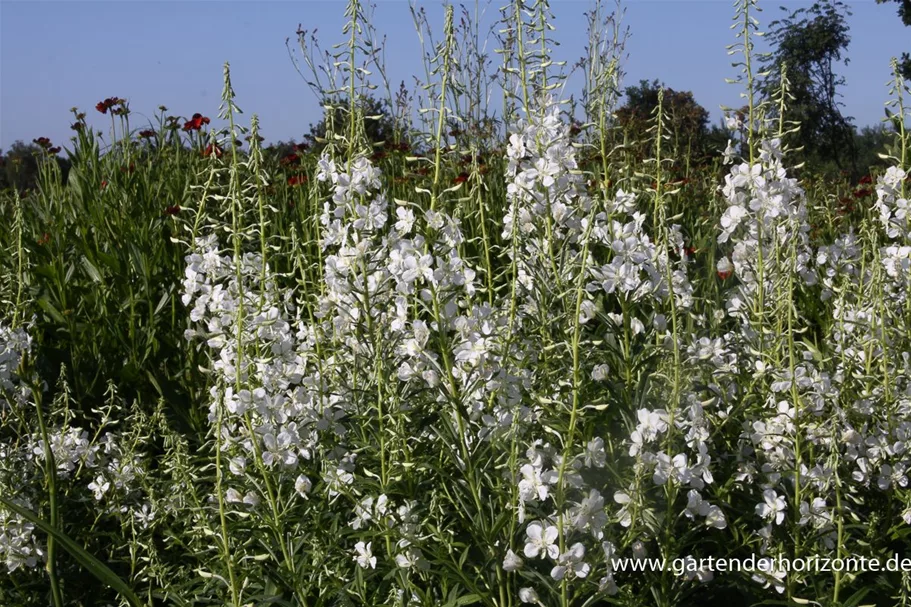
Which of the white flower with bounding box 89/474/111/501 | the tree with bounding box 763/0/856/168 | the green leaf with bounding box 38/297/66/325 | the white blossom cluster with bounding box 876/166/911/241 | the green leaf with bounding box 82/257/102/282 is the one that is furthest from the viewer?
the tree with bounding box 763/0/856/168

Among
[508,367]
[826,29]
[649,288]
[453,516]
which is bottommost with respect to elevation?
[453,516]

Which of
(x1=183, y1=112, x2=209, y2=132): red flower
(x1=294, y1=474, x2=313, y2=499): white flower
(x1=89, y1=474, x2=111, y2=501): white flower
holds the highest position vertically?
(x1=183, y1=112, x2=209, y2=132): red flower

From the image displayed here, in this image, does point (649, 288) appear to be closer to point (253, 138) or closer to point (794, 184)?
point (794, 184)

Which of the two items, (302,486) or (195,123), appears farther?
(195,123)

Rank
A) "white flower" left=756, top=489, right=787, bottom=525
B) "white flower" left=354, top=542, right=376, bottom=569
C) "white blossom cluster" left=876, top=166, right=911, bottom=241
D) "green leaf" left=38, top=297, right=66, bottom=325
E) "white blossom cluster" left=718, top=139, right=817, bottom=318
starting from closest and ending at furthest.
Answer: "white flower" left=354, top=542, right=376, bottom=569, "white flower" left=756, top=489, right=787, bottom=525, "white blossom cluster" left=718, top=139, right=817, bottom=318, "white blossom cluster" left=876, top=166, right=911, bottom=241, "green leaf" left=38, top=297, right=66, bottom=325

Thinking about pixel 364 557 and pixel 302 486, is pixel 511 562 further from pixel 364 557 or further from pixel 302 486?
pixel 302 486

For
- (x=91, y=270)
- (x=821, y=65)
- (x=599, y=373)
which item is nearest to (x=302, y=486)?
(x=599, y=373)

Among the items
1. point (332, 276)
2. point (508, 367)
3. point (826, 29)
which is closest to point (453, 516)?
point (508, 367)

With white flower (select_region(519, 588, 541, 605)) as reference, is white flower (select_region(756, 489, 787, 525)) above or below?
above

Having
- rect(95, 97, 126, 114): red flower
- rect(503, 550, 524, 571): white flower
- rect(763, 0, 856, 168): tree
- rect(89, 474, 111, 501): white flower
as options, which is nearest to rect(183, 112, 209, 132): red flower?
rect(95, 97, 126, 114): red flower

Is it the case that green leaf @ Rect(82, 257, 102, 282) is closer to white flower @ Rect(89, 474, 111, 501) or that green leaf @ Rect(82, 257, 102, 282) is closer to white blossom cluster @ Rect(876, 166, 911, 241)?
white flower @ Rect(89, 474, 111, 501)

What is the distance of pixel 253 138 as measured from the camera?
244 cm

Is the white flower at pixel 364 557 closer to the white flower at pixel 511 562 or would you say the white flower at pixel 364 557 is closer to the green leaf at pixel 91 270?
the white flower at pixel 511 562

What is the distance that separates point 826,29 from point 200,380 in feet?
84.4
